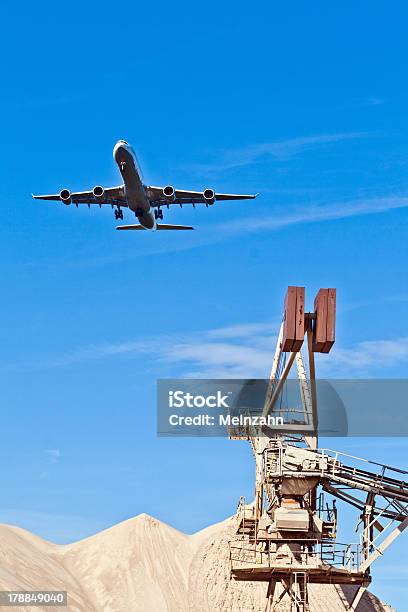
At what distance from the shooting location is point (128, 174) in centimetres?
8056

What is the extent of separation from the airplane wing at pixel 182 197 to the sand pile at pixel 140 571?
42.2 m

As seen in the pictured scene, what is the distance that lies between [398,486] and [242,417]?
1094cm

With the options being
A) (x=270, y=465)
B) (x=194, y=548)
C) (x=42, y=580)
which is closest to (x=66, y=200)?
(x=270, y=465)

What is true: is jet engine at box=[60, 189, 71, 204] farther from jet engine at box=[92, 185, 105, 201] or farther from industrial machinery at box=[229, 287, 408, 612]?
industrial machinery at box=[229, 287, 408, 612]

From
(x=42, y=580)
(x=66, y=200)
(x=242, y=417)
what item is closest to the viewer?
(x=242, y=417)

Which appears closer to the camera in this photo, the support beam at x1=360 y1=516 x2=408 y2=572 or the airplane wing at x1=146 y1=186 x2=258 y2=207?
the support beam at x1=360 y1=516 x2=408 y2=572

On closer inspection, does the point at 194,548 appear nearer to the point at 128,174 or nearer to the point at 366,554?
the point at 128,174

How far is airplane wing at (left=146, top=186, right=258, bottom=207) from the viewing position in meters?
86.9

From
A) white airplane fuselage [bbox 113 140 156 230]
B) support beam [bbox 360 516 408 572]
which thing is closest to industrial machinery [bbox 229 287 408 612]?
support beam [bbox 360 516 408 572]

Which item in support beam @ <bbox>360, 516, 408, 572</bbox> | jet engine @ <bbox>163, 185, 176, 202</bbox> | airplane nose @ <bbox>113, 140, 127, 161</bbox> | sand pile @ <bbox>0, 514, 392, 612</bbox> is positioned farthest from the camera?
sand pile @ <bbox>0, 514, 392, 612</bbox>

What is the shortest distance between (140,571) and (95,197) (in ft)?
171

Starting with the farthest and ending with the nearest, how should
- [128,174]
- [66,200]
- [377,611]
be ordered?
1. [377,611]
2. [66,200]
3. [128,174]

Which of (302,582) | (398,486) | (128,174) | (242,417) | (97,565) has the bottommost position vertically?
(302,582)

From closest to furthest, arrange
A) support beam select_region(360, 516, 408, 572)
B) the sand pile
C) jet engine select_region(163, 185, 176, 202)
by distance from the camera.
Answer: support beam select_region(360, 516, 408, 572)
jet engine select_region(163, 185, 176, 202)
the sand pile
